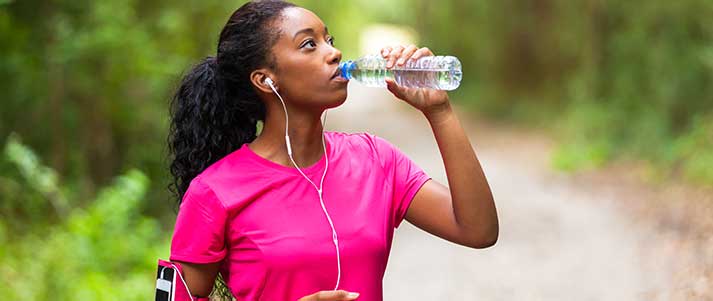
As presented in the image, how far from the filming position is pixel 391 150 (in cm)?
259

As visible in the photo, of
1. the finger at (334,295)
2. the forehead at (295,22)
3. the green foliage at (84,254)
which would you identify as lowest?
the finger at (334,295)

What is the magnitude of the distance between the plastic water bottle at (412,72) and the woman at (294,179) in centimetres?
4

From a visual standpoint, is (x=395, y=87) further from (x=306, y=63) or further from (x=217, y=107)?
(x=217, y=107)

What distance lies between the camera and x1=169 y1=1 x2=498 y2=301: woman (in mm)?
2273

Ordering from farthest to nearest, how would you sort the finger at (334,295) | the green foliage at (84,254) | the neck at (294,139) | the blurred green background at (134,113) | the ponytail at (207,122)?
the blurred green background at (134,113) → the green foliage at (84,254) → the ponytail at (207,122) → the neck at (294,139) → the finger at (334,295)

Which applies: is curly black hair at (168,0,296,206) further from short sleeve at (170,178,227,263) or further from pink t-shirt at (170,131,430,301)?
short sleeve at (170,178,227,263)

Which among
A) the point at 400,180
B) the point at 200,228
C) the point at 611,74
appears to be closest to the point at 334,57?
the point at 400,180

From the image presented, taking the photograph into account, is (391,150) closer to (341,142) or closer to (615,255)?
(341,142)

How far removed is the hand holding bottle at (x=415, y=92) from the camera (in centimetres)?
225

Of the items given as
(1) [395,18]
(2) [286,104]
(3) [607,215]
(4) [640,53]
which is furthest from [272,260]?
(1) [395,18]

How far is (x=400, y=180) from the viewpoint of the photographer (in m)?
2.54

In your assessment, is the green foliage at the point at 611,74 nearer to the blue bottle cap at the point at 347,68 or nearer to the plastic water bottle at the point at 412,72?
the plastic water bottle at the point at 412,72

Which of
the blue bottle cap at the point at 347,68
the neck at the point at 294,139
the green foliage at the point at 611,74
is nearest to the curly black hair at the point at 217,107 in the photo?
the neck at the point at 294,139

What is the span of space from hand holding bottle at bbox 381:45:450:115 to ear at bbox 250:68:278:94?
32 centimetres
